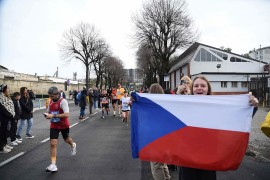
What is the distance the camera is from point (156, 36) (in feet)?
129

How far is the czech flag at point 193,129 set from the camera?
332 cm

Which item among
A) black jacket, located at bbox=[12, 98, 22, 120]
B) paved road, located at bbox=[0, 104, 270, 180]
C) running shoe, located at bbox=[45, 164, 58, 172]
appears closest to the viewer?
paved road, located at bbox=[0, 104, 270, 180]

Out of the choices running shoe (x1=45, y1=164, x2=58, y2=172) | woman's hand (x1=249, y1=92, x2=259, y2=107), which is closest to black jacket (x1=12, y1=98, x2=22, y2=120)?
running shoe (x1=45, y1=164, x2=58, y2=172)

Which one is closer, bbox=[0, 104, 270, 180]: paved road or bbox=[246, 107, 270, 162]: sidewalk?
bbox=[0, 104, 270, 180]: paved road

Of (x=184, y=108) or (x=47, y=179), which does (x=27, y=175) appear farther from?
(x=184, y=108)

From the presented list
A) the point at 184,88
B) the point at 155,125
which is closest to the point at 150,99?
the point at 155,125

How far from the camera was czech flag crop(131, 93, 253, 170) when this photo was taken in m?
3.32

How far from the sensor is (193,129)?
11.6ft

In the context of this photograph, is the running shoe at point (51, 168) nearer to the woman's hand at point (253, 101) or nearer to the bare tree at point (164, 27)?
the woman's hand at point (253, 101)

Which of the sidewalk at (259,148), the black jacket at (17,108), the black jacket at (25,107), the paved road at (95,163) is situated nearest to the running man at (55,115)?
the paved road at (95,163)

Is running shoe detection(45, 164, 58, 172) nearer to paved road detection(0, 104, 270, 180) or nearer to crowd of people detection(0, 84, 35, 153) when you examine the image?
paved road detection(0, 104, 270, 180)

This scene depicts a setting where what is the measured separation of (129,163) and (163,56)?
34.4 meters

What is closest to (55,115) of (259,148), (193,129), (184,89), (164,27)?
(184,89)

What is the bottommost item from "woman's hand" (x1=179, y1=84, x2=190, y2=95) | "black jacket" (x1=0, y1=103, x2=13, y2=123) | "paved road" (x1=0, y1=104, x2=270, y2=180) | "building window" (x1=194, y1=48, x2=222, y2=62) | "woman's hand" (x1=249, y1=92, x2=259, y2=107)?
"paved road" (x1=0, y1=104, x2=270, y2=180)
